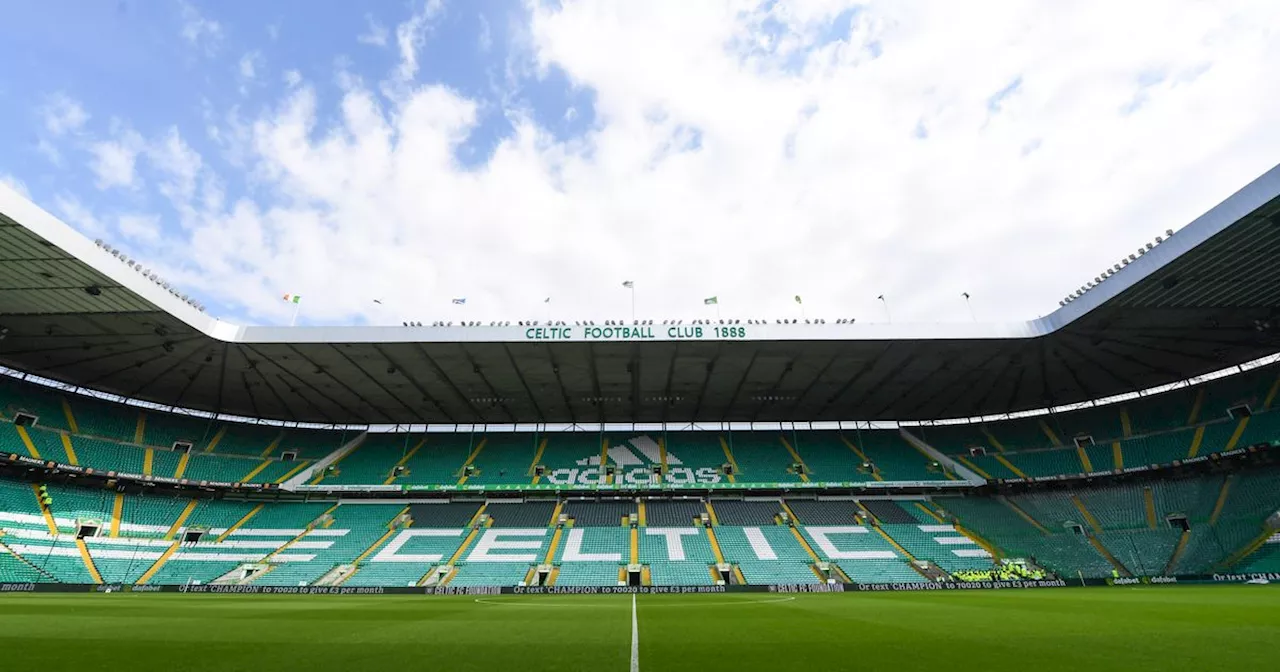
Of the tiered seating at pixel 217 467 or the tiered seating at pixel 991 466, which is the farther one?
the tiered seating at pixel 991 466

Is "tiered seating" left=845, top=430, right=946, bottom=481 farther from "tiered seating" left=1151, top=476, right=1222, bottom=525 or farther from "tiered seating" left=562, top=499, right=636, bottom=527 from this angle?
"tiered seating" left=562, top=499, right=636, bottom=527

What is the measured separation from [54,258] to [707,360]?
26.9 metres

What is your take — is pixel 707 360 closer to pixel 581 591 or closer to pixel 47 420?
pixel 581 591

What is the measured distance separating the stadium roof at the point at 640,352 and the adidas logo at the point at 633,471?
2858 millimetres

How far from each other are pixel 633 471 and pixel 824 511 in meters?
12.4

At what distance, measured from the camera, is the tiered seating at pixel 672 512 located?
33.7 meters

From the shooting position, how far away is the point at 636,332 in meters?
26.8

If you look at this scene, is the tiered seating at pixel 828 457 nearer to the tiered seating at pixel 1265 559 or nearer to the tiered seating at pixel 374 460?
the tiered seating at pixel 1265 559

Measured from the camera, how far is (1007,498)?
35562mm

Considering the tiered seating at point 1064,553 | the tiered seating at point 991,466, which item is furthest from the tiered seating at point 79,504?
the tiered seating at point 991,466

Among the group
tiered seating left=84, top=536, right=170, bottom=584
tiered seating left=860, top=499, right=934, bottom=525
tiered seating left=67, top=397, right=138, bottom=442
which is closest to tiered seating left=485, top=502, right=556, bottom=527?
tiered seating left=84, top=536, right=170, bottom=584

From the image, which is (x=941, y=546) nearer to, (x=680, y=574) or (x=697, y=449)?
(x=680, y=574)

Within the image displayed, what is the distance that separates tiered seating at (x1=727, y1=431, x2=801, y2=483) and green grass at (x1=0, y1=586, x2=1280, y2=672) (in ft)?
83.4

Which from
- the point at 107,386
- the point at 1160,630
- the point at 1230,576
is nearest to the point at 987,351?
the point at 1230,576
